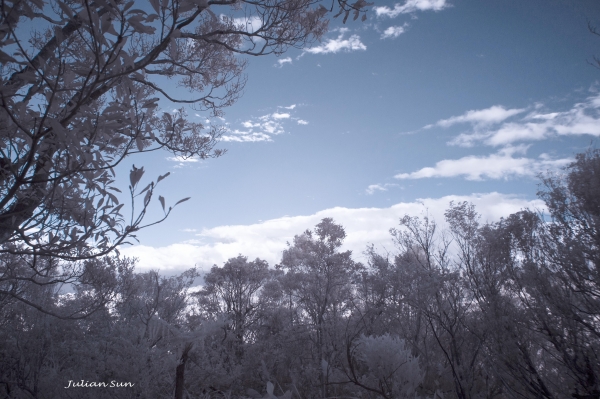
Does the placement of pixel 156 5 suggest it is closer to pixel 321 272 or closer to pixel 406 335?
pixel 406 335

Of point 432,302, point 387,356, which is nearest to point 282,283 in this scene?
point 432,302

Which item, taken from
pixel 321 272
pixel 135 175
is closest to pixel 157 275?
pixel 135 175

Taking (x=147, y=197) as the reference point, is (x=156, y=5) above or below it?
above

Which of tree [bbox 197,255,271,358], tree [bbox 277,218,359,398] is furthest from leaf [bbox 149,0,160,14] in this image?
tree [bbox 197,255,271,358]

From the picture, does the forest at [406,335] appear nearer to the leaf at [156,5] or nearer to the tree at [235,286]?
the leaf at [156,5]

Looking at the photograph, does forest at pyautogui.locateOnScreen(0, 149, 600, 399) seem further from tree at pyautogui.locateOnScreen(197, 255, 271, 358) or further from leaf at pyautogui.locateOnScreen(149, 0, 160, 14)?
tree at pyautogui.locateOnScreen(197, 255, 271, 358)

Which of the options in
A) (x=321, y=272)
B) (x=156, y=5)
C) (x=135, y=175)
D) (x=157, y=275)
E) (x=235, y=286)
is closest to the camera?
(x=156, y=5)

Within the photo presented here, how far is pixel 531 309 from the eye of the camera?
4480 millimetres

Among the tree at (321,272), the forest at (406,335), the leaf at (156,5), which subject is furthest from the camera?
the tree at (321,272)

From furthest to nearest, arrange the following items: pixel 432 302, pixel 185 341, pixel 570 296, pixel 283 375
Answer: pixel 283 375, pixel 432 302, pixel 570 296, pixel 185 341

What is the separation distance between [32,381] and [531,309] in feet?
31.9

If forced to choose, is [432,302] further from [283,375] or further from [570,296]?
[283,375]

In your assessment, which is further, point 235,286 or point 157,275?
point 235,286

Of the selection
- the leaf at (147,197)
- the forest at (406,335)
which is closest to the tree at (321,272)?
the forest at (406,335)
